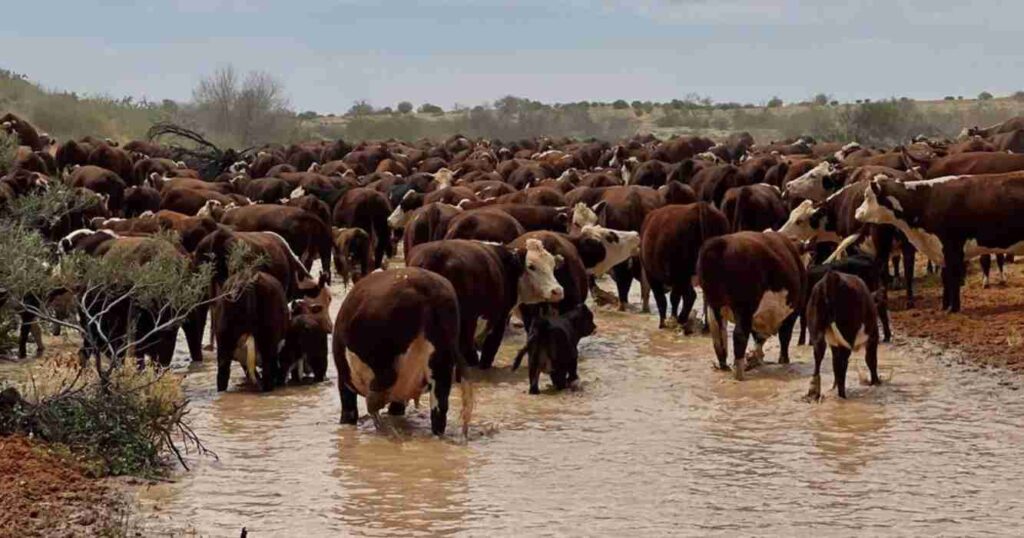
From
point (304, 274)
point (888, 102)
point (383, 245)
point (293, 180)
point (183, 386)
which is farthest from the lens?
point (888, 102)

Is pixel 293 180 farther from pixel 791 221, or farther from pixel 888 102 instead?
pixel 888 102

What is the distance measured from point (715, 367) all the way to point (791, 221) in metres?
5.20

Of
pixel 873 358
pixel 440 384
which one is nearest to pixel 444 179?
pixel 873 358

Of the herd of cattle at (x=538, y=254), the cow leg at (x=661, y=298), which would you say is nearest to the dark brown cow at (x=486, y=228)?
the herd of cattle at (x=538, y=254)

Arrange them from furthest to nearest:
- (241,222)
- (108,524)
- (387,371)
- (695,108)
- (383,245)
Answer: (695,108)
(383,245)
(241,222)
(387,371)
(108,524)

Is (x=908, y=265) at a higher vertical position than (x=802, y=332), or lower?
higher

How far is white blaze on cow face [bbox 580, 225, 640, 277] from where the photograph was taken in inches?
733

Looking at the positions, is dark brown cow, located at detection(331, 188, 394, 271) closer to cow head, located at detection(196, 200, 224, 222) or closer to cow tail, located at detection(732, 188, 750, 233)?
cow head, located at detection(196, 200, 224, 222)

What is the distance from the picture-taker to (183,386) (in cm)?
1473

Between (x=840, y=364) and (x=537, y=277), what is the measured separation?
10.6ft

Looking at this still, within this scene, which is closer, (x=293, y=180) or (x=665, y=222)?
(x=665, y=222)

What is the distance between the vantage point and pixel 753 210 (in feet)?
A: 71.3

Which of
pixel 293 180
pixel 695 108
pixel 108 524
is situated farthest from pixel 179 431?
pixel 695 108

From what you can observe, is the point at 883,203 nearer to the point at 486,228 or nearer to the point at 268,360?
the point at 486,228
